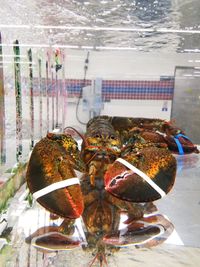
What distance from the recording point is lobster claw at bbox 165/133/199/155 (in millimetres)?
1758

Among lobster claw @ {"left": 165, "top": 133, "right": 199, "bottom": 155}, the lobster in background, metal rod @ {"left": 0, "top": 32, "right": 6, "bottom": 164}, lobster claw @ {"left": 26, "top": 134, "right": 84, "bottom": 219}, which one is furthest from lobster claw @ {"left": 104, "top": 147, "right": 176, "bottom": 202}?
lobster claw @ {"left": 165, "top": 133, "right": 199, "bottom": 155}

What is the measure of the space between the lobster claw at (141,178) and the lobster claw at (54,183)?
11 cm

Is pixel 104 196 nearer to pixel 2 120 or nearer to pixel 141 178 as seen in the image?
pixel 141 178

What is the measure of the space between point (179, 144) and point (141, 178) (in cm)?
103

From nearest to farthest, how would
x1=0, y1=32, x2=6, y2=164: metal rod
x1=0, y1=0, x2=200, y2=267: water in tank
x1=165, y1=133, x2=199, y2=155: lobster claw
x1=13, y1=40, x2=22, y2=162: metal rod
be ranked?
x1=0, y1=0, x2=200, y2=267: water in tank < x1=0, y1=32, x2=6, y2=164: metal rod < x1=13, y1=40, x2=22, y2=162: metal rod < x1=165, y1=133, x2=199, y2=155: lobster claw

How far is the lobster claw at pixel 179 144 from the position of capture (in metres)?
1.76

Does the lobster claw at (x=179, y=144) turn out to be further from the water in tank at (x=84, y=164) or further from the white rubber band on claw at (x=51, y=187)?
the white rubber band on claw at (x=51, y=187)

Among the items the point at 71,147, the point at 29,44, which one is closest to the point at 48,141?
the point at 71,147

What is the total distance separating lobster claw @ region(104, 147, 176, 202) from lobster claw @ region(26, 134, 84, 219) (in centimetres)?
11

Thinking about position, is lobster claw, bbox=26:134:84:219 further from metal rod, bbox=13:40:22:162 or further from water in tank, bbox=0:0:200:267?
metal rod, bbox=13:40:22:162

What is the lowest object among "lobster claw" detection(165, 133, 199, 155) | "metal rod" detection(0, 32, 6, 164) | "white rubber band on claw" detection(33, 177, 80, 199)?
"lobster claw" detection(165, 133, 199, 155)

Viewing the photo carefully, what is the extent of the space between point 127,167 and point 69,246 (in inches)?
10.5

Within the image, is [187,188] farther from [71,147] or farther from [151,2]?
[151,2]

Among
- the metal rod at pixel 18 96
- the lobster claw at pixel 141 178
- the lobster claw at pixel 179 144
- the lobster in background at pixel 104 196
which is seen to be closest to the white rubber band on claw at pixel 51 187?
the lobster in background at pixel 104 196
